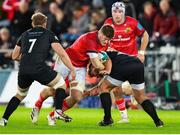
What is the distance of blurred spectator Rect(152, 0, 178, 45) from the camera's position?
24.5 m

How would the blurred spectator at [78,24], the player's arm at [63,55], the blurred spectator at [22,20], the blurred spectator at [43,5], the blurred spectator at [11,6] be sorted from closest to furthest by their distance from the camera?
the player's arm at [63,55]
the blurred spectator at [78,24]
the blurred spectator at [22,20]
the blurred spectator at [43,5]
the blurred spectator at [11,6]

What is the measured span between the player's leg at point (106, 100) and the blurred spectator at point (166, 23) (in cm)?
806

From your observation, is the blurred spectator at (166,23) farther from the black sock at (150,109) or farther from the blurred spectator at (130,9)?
the black sock at (150,109)

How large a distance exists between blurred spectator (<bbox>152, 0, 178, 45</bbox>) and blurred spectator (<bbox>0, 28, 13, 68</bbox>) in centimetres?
441

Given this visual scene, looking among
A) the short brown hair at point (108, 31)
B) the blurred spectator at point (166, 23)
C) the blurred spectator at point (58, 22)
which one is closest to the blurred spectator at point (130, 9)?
the blurred spectator at point (166, 23)

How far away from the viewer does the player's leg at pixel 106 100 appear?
1619 cm

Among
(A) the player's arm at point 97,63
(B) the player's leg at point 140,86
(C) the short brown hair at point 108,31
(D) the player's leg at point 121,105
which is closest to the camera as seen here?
(C) the short brown hair at point 108,31

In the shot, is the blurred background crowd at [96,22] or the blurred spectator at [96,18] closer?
the blurred background crowd at [96,22]

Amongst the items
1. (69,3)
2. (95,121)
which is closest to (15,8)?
(69,3)

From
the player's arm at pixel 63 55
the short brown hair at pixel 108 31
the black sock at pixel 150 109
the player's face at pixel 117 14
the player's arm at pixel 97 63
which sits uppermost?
the player's face at pixel 117 14

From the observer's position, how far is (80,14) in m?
26.9

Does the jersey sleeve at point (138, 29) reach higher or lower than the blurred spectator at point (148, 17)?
higher

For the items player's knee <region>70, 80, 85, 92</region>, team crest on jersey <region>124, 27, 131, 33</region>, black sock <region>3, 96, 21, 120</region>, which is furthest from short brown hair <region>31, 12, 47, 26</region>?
team crest on jersey <region>124, 27, 131, 33</region>

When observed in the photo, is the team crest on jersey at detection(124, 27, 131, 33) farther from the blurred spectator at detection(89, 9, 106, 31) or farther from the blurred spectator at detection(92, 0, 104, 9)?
the blurred spectator at detection(92, 0, 104, 9)
